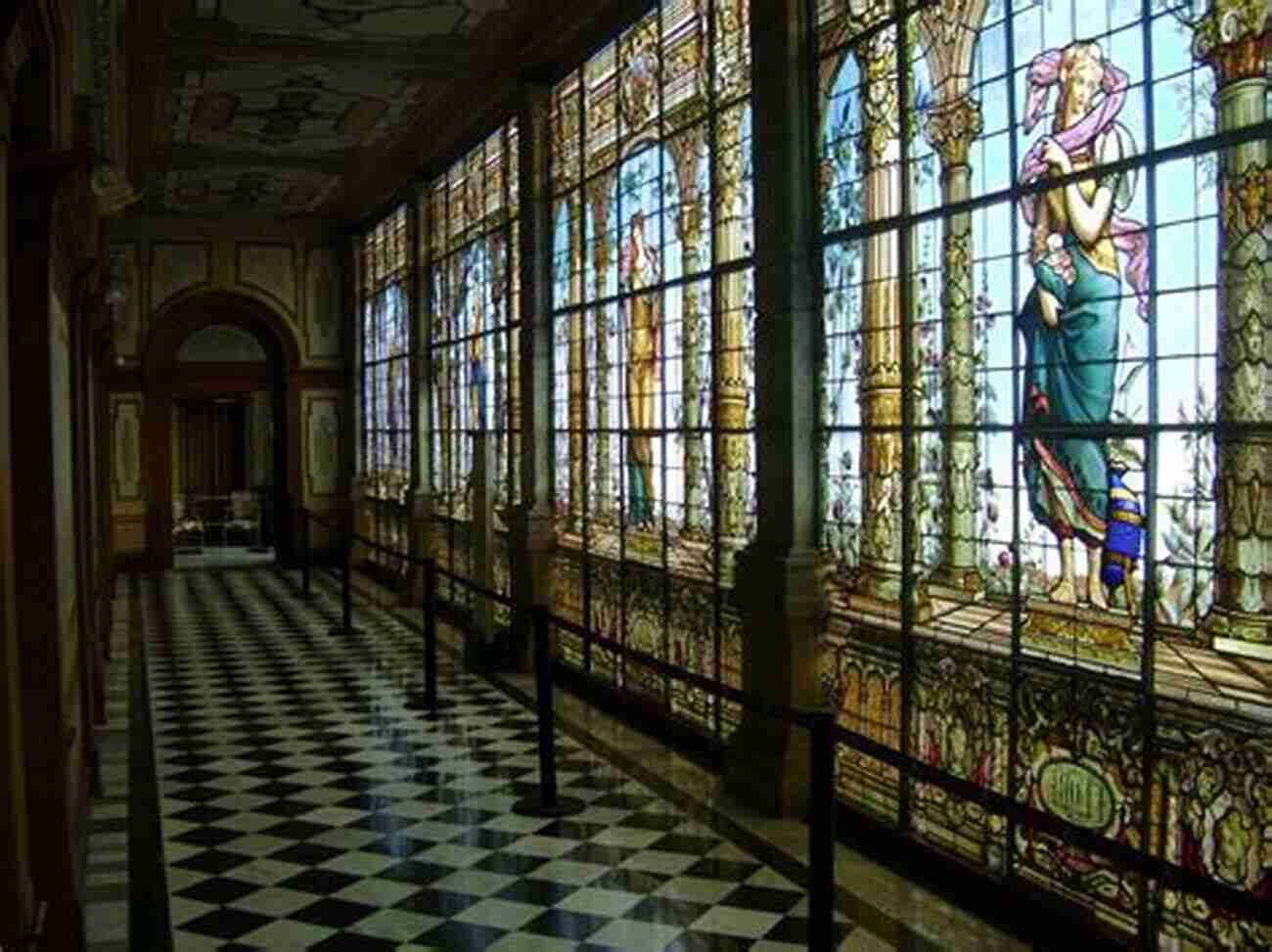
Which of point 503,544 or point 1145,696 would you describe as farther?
point 503,544

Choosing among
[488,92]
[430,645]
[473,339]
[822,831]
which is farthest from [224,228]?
[822,831]

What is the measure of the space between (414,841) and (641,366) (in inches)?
151

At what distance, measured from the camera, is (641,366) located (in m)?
9.45

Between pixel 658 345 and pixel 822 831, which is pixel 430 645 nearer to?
pixel 658 345

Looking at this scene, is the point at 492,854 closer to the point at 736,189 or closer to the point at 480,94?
the point at 736,189

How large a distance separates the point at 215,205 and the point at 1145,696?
56.0ft

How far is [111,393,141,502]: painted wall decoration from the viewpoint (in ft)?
66.2

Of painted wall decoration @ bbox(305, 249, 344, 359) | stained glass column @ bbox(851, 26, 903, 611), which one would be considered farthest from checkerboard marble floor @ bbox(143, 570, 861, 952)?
painted wall decoration @ bbox(305, 249, 344, 359)

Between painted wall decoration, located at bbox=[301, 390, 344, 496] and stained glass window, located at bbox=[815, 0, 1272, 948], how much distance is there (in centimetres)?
1539

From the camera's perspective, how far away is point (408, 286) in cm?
1659

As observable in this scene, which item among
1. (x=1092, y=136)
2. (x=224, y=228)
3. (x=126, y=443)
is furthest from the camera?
(x=224, y=228)

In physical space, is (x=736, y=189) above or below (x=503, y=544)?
above

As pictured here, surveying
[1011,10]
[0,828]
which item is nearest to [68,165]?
[0,828]

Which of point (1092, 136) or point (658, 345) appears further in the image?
point (658, 345)
